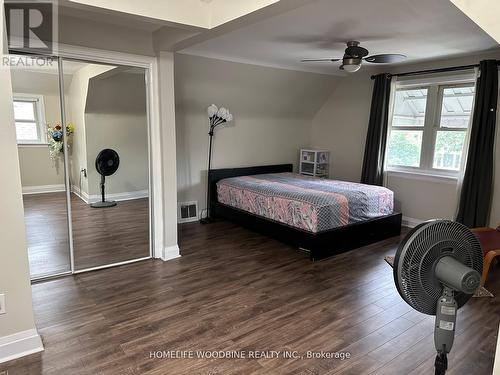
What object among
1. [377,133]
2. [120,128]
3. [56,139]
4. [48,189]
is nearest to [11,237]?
[48,189]

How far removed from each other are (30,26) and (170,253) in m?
2.42

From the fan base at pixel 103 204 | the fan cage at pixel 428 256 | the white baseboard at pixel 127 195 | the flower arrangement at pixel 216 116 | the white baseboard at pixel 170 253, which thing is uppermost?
the flower arrangement at pixel 216 116

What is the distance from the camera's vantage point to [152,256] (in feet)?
12.4

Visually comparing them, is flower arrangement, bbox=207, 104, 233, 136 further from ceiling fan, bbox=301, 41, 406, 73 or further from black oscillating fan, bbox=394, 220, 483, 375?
black oscillating fan, bbox=394, 220, 483, 375

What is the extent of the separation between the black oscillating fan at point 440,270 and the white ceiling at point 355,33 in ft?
5.79

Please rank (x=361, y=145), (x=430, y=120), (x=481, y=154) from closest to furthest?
1. (x=481, y=154)
2. (x=430, y=120)
3. (x=361, y=145)

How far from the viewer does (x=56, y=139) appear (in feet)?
10.4

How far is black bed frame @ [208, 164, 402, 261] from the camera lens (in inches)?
148

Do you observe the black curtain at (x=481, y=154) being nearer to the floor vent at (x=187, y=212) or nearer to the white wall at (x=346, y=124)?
the white wall at (x=346, y=124)

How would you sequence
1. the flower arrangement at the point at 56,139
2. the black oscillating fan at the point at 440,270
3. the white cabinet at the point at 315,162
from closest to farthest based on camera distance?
the black oscillating fan at the point at 440,270
the flower arrangement at the point at 56,139
the white cabinet at the point at 315,162

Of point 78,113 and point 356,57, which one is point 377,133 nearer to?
point 356,57

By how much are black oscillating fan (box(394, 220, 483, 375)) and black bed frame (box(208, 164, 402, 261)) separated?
2.38 m

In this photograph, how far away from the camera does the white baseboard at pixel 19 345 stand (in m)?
2.11

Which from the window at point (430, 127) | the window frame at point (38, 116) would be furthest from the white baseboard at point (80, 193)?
the window at point (430, 127)
